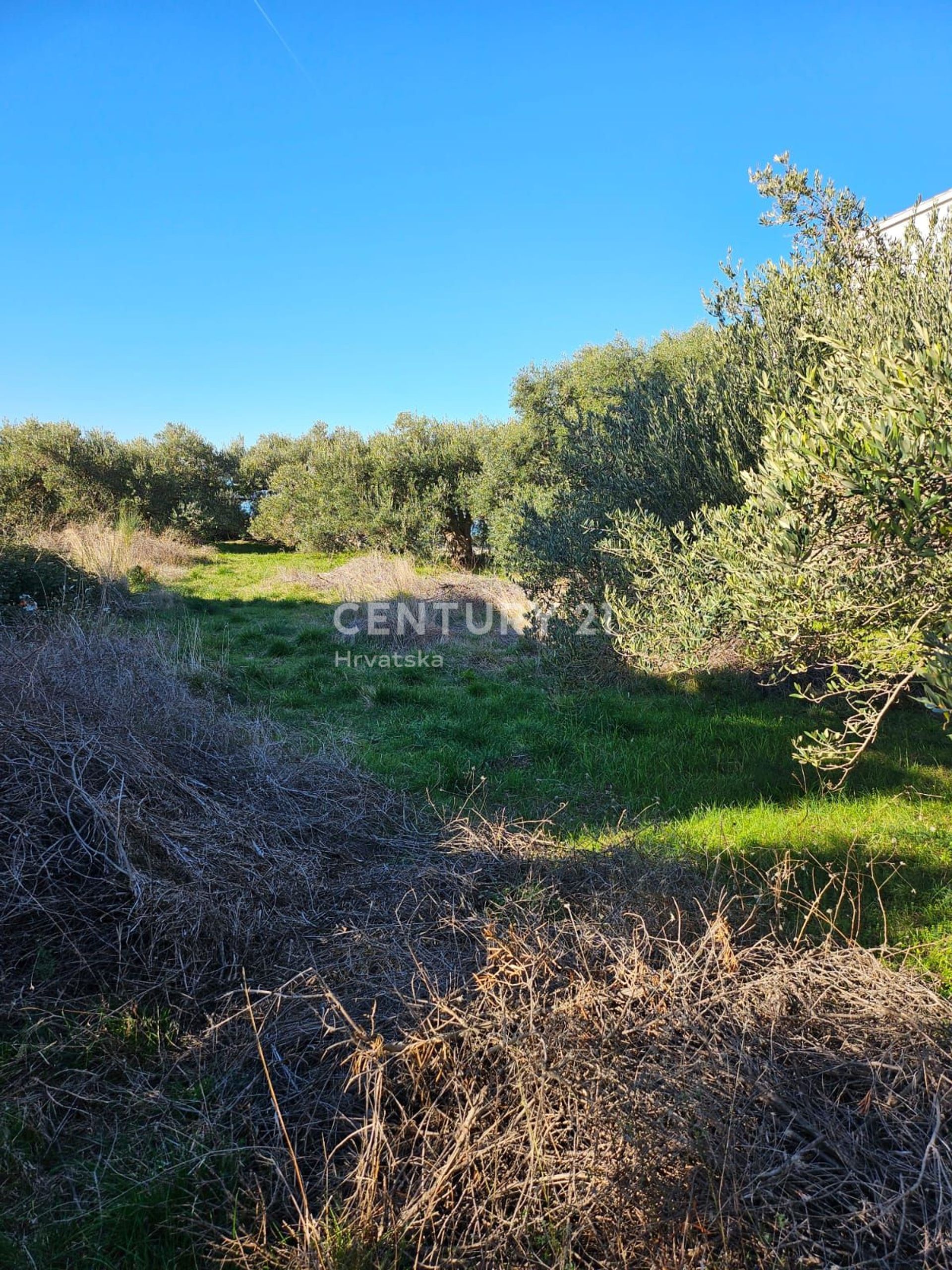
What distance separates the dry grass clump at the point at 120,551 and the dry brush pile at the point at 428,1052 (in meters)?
9.41

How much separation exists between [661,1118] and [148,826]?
2851mm

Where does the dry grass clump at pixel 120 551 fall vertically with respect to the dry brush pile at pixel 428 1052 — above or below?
above

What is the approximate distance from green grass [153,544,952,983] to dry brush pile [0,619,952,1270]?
1.05 metres

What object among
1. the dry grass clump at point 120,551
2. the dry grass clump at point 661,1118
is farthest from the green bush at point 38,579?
the dry grass clump at point 661,1118

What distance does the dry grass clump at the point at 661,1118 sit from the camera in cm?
195

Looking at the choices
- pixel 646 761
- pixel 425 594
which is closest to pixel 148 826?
pixel 646 761

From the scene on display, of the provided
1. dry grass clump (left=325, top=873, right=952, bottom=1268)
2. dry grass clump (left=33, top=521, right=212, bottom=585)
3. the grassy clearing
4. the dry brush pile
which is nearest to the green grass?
the grassy clearing

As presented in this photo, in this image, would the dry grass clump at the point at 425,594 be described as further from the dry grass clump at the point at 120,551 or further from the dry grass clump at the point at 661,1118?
the dry grass clump at the point at 661,1118

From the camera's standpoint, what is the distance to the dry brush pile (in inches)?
78.9

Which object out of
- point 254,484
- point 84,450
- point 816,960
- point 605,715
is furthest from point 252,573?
point 816,960

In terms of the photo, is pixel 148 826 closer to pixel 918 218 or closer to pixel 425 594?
pixel 918 218

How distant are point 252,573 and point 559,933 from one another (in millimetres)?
16608

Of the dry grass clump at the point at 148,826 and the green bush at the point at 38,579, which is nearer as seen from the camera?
the dry grass clump at the point at 148,826

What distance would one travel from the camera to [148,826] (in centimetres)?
372
